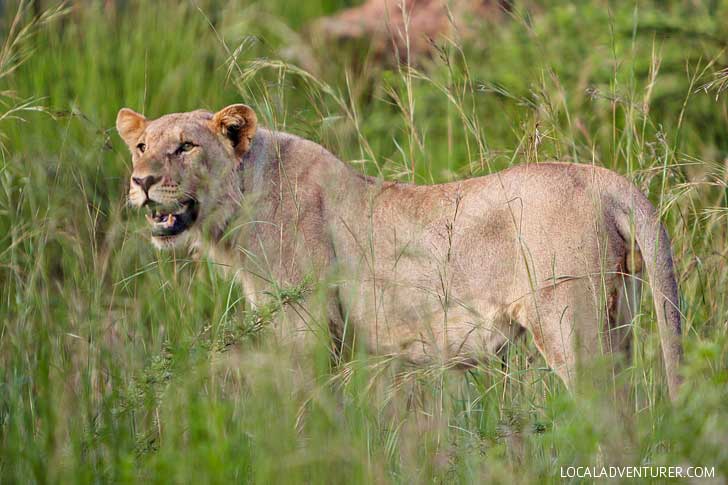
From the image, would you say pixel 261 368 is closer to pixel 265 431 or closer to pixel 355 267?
pixel 265 431

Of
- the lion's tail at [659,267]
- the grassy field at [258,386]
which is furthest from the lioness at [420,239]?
the grassy field at [258,386]

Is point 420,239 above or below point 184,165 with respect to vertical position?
below

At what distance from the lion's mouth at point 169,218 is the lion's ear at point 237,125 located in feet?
1.06

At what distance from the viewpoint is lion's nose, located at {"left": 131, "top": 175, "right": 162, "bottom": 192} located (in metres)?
4.28

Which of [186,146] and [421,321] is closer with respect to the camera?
[421,321]

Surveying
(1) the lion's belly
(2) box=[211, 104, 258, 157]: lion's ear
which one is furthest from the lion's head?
(1) the lion's belly

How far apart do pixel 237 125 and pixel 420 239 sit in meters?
0.92

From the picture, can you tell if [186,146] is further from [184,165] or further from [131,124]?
[131,124]

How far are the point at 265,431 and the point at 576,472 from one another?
2.82 feet

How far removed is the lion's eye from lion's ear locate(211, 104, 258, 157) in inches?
5.4

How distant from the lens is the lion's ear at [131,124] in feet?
15.5

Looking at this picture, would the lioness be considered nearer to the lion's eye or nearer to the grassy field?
the lion's eye

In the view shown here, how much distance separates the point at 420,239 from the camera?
4.32m

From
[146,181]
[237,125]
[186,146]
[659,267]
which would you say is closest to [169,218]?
[146,181]
